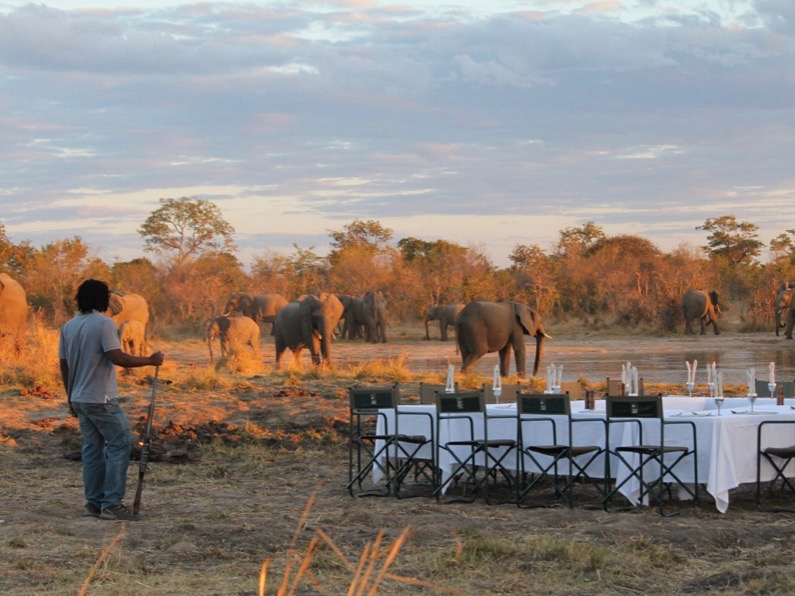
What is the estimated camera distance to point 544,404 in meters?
10.5

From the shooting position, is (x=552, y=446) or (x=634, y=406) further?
(x=552, y=446)

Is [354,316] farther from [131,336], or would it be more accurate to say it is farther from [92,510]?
[92,510]

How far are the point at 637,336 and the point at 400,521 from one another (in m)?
36.8

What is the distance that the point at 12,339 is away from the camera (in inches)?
1062

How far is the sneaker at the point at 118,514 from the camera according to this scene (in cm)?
990

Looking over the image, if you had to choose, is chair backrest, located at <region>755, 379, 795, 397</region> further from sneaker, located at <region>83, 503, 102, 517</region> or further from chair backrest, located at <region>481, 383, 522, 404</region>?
sneaker, located at <region>83, 503, 102, 517</region>

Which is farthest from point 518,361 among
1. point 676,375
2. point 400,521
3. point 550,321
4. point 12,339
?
point 550,321

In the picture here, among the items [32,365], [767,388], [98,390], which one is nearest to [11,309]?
[32,365]

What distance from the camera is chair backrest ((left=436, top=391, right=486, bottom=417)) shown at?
10.8 meters

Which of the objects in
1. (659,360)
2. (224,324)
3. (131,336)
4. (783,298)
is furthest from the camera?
(783,298)

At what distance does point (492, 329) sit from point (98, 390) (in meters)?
15.8

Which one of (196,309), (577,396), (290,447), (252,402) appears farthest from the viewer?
(196,309)

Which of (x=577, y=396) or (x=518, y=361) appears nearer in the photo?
(x=577, y=396)

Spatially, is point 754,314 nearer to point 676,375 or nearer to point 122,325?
point 676,375
